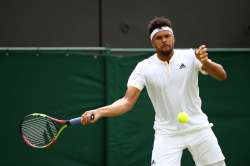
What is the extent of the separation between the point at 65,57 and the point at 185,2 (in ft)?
9.03

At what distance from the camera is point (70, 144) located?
8.55m

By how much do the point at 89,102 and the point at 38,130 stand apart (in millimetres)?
2113

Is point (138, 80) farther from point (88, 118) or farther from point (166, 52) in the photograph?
point (88, 118)

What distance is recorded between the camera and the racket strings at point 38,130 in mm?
6535

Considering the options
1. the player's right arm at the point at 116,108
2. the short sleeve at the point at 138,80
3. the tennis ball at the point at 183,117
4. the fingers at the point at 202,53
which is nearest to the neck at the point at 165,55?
the short sleeve at the point at 138,80

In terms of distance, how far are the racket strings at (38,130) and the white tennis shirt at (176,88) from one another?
90 centimetres

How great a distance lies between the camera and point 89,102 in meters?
8.61

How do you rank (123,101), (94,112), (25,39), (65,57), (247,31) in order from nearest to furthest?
(94,112), (123,101), (65,57), (25,39), (247,31)

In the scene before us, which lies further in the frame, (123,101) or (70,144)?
(70,144)

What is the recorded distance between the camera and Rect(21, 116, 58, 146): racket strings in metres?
6.54

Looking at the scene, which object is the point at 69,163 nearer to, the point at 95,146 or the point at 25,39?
the point at 95,146

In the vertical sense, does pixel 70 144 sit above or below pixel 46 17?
below

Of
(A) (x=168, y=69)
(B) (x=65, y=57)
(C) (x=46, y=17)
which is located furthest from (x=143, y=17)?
(A) (x=168, y=69)

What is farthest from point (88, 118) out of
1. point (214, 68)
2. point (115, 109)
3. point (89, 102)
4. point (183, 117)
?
point (89, 102)
